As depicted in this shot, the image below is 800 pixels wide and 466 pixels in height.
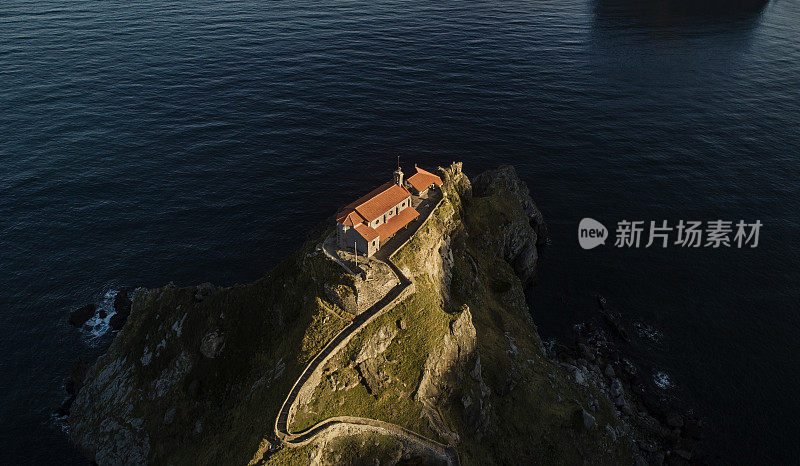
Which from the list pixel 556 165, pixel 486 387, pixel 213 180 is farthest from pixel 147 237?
pixel 556 165

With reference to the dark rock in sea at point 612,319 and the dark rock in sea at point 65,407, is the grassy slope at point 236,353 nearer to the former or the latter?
the dark rock in sea at point 65,407

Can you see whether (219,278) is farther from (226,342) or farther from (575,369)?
(575,369)

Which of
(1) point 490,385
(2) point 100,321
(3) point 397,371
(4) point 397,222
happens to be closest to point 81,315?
(2) point 100,321

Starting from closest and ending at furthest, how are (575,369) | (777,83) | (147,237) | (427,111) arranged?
(575,369), (147,237), (427,111), (777,83)

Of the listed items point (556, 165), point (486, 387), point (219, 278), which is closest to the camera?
point (486, 387)

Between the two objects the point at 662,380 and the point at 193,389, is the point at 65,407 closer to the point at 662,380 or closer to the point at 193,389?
the point at 193,389

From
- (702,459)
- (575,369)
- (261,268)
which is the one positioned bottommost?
(702,459)
